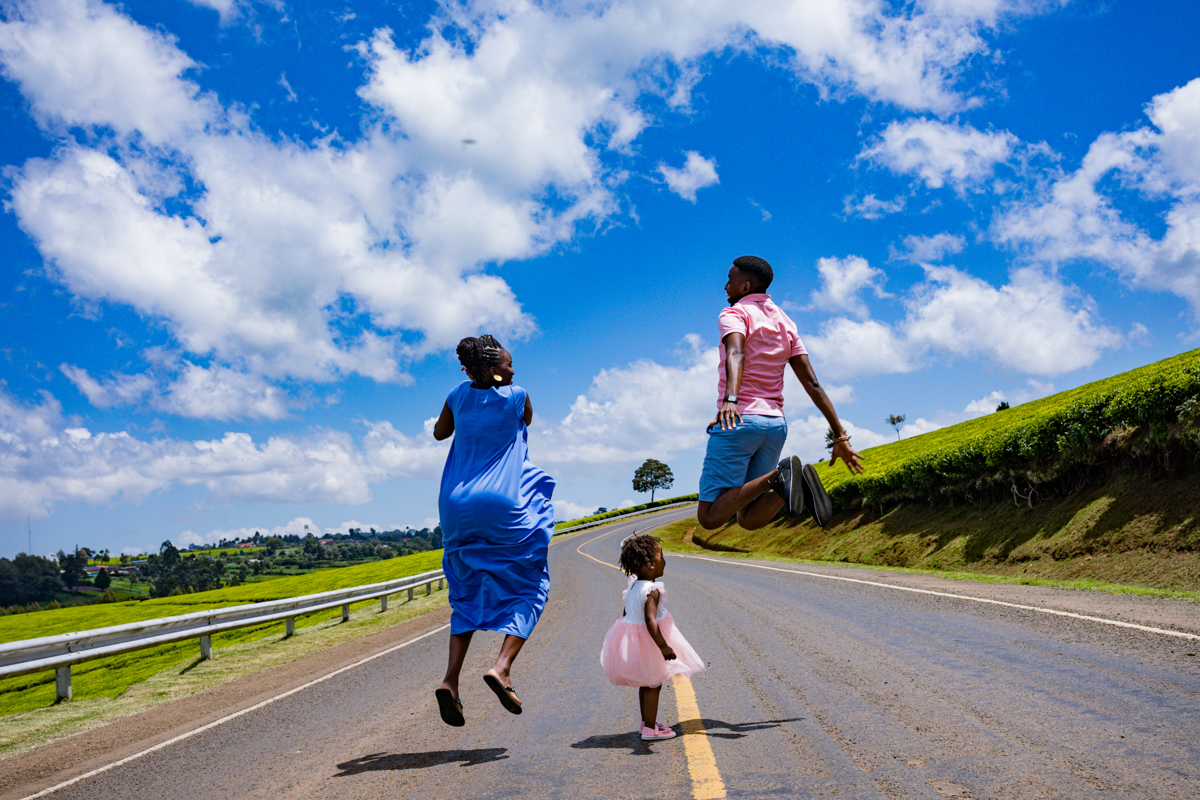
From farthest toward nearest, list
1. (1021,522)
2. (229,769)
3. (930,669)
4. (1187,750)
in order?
1. (1021,522)
2. (930,669)
3. (229,769)
4. (1187,750)

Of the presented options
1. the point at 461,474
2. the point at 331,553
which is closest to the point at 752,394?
the point at 461,474

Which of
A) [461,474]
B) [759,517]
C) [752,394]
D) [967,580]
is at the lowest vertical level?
[967,580]

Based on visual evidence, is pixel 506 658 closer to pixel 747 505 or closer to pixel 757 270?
pixel 747 505

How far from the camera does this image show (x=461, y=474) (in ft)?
13.6

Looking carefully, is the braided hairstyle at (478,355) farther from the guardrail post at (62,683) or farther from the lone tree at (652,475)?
the lone tree at (652,475)

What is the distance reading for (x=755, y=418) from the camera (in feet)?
14.5

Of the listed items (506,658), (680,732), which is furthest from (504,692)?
(680,732)

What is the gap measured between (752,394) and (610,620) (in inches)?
292

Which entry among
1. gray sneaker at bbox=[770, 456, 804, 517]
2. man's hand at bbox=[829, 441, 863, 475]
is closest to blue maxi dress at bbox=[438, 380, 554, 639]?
gray sneaker at bbox=[770, 456, 804, 517]

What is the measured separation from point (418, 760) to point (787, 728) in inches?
87.5

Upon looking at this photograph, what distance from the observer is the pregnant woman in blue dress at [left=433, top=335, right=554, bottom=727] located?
4020mm

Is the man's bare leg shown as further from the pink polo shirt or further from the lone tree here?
the lone tree

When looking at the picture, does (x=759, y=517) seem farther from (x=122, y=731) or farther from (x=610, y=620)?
(x=610, y=620)

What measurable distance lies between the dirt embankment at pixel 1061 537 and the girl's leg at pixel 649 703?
11460 millimetres
